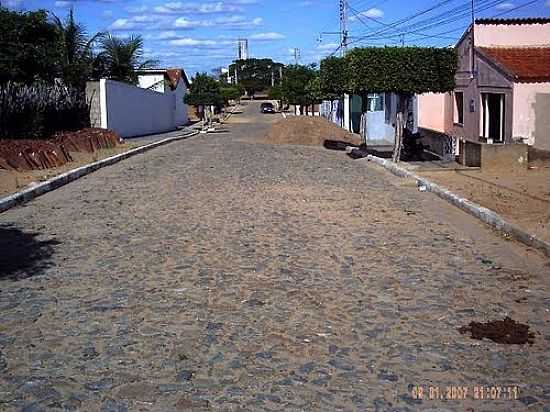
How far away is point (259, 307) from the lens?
249 inches

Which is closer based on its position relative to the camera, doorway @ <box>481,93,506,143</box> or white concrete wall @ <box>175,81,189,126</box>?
doorway @ <box>481,93,506,143</box>

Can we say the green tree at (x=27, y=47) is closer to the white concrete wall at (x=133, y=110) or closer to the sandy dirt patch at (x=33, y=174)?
the white concrete wall at (x=133, y=110)

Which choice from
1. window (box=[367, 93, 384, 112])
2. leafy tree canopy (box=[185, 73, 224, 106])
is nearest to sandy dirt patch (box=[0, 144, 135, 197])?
window (box=[367, 93, 384, 112])

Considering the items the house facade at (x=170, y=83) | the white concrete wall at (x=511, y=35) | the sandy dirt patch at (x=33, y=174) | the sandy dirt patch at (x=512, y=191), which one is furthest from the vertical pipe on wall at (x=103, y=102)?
→ the house facade at (x=170, y=83)

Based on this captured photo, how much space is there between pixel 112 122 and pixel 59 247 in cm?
2486

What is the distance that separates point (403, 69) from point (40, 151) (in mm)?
10170

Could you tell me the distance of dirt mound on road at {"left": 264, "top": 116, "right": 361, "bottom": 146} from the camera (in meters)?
34.8

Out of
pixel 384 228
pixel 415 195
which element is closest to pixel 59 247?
pixel 384 228

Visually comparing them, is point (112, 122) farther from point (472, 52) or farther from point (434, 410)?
point (434, 410)

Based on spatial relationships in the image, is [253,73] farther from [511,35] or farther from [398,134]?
[398,134]

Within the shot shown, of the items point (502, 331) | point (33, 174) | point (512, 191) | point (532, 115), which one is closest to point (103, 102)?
point (33, 174)

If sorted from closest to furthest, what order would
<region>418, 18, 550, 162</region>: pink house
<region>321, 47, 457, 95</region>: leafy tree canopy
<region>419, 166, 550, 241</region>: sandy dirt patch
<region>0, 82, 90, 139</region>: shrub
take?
1. <region>419, 166, 550, 241</region>: sandy dirt patch
2. <region>321, 47, 457, 95</region>: leafy tree canopy
3. <region>418, 18, 550, 162</region>: pink house
4. <region>0, 82, 90, 139</region>: shrub

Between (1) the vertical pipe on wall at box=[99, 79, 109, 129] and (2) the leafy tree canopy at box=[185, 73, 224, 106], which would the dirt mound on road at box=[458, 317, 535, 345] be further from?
(2) the leafy tree canopy at box=[185, 73, 224, 106]
